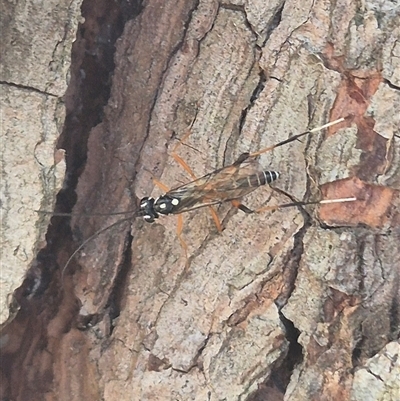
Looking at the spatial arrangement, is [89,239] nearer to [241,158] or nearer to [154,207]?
[154,207]

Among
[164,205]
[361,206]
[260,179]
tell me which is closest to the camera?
[361,206]

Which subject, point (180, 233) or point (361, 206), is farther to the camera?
point (180, 233)

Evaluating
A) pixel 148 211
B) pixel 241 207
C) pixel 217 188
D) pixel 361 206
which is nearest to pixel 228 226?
pixel 241 207

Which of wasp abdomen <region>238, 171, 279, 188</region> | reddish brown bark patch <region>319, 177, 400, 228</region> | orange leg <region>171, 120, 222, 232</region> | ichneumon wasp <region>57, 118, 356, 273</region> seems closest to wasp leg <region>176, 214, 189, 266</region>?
ichneumon wasp <region>57, 118, 356, 273</region>

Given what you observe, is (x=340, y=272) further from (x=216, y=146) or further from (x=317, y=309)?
(x=216, y=146)

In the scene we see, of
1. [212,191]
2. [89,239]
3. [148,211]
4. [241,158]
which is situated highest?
[241,158]

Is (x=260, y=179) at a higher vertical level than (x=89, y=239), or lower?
higher

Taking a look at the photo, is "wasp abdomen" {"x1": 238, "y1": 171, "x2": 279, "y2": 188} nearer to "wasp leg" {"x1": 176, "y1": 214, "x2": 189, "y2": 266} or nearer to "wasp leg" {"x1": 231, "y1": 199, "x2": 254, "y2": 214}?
"wasp leg" {"x1": 231, "y1": 199, "x2": 254, "y2": 214}
